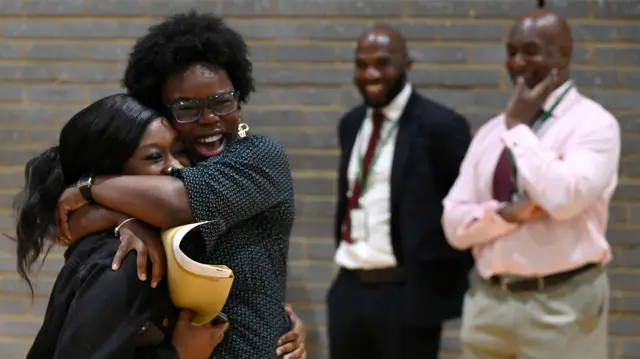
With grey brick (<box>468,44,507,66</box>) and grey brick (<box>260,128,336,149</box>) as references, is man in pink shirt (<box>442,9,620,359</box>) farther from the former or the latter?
grey brick (<box>260,128,336,149</box>)

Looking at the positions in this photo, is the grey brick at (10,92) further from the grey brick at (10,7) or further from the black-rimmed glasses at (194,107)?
the black-rimmed glasses at (194,107)

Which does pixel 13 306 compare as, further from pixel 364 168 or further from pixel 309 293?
pixel 364 168

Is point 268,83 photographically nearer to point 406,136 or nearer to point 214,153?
point 406,136

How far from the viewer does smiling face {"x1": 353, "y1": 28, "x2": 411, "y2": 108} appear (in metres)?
3.45

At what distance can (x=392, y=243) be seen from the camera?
3326 mm

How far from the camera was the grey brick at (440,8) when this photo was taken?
370 centimetres

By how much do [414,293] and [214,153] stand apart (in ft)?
5.39

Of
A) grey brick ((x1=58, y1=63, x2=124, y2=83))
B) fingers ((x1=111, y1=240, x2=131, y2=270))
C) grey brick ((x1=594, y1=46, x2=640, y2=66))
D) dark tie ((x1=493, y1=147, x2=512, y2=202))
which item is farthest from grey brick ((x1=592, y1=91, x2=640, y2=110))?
fingers ((x1=111, y1=240, x2=131, y2=270))

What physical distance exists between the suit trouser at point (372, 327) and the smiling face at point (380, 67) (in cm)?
75

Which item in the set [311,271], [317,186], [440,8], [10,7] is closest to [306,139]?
[317,186]

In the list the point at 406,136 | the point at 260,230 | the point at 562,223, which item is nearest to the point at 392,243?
the point at 406,136

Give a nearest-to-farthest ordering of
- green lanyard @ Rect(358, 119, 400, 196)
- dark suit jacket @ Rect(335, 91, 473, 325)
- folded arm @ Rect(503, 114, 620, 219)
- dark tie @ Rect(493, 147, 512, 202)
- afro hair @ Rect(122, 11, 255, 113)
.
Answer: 1. afro hair @ Rect(122, 11, 255, 113)
2. folded arm @ Rect(503, 114, 620, 219)
3. dark tie @ Rect(493, 147, 512, 202)
4. dark suit jacket @ Rect(335, 91, 473, 325)
5. green lanyard @ Rect(358, 119, 400, 196)

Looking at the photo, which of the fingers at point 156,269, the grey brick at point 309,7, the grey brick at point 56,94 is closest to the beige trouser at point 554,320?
the grey brick at point 309,7

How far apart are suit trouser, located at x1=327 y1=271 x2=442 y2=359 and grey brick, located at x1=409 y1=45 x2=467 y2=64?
103 cm
